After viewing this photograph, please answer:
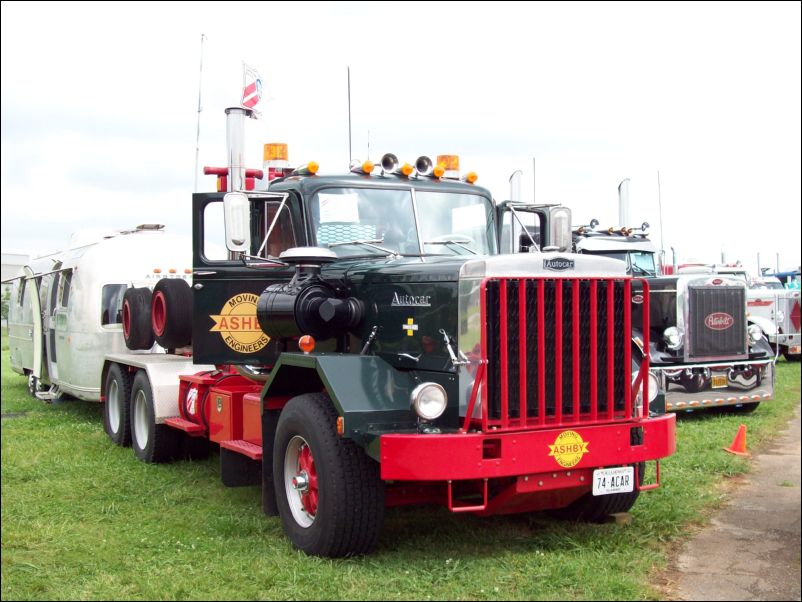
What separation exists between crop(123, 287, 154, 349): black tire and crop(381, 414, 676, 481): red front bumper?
5387mm

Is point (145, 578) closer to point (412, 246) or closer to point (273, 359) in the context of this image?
point (273, 359)

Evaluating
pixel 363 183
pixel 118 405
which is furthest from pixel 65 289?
pixel 363 183

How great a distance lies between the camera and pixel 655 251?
1463cm

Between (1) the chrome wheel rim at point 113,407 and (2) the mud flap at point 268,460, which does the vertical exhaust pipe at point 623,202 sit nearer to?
(1) the chrome wheel rim at point 113,407

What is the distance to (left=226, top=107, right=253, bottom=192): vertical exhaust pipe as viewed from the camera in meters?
7.53

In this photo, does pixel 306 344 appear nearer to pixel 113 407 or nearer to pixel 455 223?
pixel 455 223

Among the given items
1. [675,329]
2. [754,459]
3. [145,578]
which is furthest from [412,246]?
[675,329]

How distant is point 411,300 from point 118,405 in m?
5.35

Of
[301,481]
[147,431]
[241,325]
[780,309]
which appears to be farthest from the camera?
[780,309]

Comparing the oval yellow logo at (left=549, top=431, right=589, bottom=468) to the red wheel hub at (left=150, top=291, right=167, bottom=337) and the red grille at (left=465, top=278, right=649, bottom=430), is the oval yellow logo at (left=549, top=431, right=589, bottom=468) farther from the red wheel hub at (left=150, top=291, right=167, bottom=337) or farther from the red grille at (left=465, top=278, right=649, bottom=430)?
the red wheel hub at (left=150, top=291, right=167, bottom=337)

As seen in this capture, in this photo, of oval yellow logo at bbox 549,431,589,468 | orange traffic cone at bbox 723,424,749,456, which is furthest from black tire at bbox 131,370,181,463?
orange traffic cone at bbox 723,424,749,456

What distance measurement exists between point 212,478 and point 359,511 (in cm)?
333

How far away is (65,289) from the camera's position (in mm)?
12180

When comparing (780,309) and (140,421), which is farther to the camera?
(780,309)
